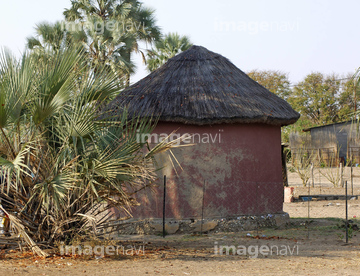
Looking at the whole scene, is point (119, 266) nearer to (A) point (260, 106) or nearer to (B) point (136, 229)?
(B) point (136, 229)

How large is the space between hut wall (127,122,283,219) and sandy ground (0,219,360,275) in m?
1.09

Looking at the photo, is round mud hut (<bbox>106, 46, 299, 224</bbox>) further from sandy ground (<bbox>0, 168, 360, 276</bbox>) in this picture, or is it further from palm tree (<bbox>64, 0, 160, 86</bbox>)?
palm tree (<bbox>64, 0, 160, 86</bbox>)

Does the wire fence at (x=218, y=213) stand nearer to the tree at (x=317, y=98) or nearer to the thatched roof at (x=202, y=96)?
the thatched roof at (x=202, y=96)

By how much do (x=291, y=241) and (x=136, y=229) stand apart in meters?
3.31

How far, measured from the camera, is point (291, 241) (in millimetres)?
9102

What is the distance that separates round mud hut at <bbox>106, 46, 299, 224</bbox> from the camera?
10.3 metres

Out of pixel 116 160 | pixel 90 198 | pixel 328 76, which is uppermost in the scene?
pixel 328 76

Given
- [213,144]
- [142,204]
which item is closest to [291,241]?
[213,144]

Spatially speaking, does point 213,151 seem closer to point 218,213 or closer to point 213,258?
point 218,213

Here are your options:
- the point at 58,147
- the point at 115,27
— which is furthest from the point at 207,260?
the point at 115,27

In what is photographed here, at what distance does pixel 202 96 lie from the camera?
10523 mm

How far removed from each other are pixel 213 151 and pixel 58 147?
404cm

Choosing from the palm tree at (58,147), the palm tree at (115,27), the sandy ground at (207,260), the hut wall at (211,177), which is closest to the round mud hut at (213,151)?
the hut wall at (211,177)

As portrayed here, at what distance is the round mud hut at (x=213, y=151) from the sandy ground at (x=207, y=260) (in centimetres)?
118
